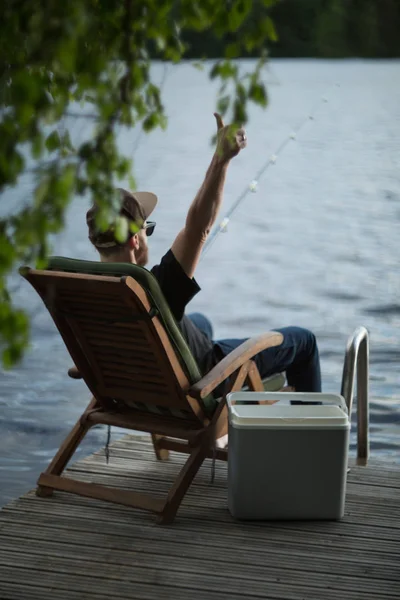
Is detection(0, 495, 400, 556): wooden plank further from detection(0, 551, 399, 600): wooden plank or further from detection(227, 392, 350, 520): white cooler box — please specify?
detection(0, 551, 399, 600): wooden plank

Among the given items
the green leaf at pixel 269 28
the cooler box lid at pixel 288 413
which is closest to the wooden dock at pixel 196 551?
the cooler box lid at pixel 288 413

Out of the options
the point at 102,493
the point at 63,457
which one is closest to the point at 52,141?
the point at 102,493

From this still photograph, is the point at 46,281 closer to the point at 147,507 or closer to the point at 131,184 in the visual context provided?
the point at 147,507

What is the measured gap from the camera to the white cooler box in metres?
3.11

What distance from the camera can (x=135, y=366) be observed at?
330 cm

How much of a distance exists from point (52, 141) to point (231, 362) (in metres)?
1.76

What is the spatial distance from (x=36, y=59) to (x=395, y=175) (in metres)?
20.0

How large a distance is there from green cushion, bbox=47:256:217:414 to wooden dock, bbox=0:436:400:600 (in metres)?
0.43

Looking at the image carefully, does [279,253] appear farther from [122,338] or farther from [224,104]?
[224,104]

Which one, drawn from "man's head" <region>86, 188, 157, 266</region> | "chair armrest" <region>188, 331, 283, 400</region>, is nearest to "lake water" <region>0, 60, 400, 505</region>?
"man's head" <region>86, 188, 157, 266</region>

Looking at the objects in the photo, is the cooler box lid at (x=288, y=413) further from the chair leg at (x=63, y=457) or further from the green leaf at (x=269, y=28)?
the green leaf at (x=269, y=28)

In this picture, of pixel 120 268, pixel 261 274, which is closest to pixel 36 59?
pixel 120 268

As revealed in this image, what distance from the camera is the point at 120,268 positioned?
3053 millimetres

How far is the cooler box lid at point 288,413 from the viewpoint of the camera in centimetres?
311
